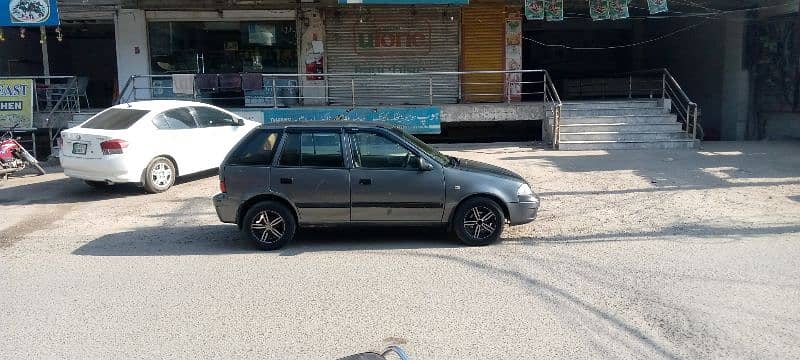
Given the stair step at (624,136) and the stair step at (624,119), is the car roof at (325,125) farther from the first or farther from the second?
the stair step at (624,119)

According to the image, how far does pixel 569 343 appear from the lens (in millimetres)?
4508

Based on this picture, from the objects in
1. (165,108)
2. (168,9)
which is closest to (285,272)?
(165,108)

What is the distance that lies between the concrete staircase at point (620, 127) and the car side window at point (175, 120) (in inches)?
334

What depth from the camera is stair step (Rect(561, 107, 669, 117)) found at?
16.1 metres

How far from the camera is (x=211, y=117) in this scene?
12.0 metres

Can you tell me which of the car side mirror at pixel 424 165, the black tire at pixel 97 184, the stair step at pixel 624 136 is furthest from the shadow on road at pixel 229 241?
the stair step at pixel 624 136

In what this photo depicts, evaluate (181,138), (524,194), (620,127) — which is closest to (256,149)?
(524,194)

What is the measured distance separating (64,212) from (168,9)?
9.49m

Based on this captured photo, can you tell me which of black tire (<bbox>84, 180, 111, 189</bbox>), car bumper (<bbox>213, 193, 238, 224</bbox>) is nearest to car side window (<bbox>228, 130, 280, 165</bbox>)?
car bumper (<bbox>213, 193, 238, 224</bbox>)

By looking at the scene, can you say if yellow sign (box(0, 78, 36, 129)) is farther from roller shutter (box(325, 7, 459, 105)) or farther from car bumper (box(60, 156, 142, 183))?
roller shutter (box(325, 7, 459, 105))

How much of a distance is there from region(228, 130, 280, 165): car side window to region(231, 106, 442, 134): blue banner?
315 inches

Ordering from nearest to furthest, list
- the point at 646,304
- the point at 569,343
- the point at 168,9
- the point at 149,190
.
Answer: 1. the point at 569,343
2. the point at 646,304
3. the point at 149,190
4. the point at 168,9

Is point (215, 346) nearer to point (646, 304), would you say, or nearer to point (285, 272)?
point (285, 272)

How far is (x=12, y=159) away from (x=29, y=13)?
16.0 ft
